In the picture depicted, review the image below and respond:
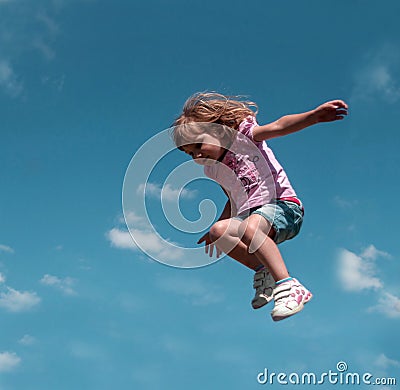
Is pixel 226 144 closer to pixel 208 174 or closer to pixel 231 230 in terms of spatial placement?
pixel 208 174

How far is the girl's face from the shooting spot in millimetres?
6395

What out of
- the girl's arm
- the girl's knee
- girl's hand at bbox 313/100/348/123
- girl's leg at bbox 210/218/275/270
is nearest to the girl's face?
the girl's arm

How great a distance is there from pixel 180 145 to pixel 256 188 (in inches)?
36.6

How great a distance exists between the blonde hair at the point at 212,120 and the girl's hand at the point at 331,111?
1112 mm

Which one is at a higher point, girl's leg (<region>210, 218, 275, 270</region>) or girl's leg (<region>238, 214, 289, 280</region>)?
girl's leg (<region>210, 218, 275, 270</region>)

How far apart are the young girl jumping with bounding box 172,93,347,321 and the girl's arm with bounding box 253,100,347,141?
0.01m

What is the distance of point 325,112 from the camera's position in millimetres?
5461

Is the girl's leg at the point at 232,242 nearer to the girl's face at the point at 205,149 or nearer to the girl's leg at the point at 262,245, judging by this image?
the girl's leg at the point at 262,245

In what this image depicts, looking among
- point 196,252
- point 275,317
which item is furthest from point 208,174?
point 275,317

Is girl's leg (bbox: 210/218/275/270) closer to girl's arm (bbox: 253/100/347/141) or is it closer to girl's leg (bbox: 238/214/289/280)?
girl's leg (bbox: 238/214/289/280)

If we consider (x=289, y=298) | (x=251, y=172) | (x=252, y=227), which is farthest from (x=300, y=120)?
(x=289, y=298)

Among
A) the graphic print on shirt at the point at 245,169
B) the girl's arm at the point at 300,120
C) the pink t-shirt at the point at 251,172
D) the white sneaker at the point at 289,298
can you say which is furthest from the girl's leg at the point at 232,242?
the girl's arm at the point at 300,120

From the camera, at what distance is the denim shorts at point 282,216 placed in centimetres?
611

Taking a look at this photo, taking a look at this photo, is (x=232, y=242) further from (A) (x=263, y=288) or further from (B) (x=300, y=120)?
(B) (x=300, y=120)
